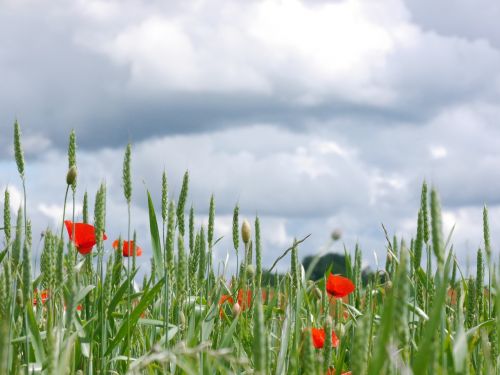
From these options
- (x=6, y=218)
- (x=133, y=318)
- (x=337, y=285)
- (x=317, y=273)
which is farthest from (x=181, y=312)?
A: (x=317, y=273)

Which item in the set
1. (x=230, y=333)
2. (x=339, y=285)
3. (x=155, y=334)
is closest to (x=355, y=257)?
(x=339, y=285)

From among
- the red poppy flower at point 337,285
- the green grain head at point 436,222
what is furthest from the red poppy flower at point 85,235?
the green grain head at point 436,222

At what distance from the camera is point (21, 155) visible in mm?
2338

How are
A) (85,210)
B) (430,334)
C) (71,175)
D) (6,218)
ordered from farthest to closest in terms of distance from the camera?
(85,210)
(6,218)
(71,175)
(430,334)

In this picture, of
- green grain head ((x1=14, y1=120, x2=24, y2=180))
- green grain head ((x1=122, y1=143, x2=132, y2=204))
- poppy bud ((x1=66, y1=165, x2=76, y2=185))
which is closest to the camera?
green grain head ((x1=122, y1=143, x2=132, y2=204))

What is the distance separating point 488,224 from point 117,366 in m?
1.44

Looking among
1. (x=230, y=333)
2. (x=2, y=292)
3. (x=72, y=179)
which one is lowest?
(x=230, y=333)

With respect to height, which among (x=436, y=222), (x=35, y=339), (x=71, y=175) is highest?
(x=71, y=175)

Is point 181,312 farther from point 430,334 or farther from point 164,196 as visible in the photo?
point 430,334

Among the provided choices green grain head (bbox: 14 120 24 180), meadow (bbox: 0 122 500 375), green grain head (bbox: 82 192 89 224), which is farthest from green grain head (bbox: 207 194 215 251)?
green grain head (bbox: 14 120 24 180)

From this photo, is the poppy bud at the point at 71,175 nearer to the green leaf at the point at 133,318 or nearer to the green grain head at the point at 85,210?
the green leaf at the point at 133,318

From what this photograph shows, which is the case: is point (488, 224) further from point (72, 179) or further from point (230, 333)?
point (72, 179)

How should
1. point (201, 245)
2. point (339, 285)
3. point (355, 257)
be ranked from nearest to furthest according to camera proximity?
point (201, 245) → point (339, 285) → point (355, 257)

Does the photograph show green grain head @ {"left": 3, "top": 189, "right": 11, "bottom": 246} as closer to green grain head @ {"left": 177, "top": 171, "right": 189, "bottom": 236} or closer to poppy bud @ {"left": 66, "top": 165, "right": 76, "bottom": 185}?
poppy bud @ {"left": 66, "top": 165, "right": 76, "bottom": 185}
